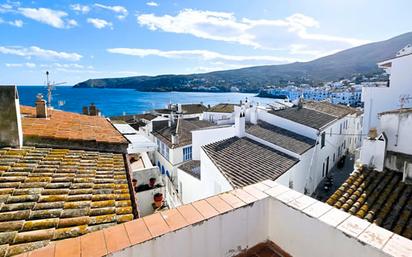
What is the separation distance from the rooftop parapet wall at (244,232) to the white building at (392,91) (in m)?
14.5

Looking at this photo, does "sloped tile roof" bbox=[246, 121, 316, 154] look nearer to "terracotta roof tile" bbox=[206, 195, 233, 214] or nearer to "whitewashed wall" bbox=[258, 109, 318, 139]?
"whitewashed wall" bbox=[258, 109, 318, 139]

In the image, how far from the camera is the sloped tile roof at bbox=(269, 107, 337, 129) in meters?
20.0

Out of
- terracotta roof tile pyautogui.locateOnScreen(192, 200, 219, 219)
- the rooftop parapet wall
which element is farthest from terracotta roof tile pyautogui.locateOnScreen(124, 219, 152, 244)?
terracotta roof tile pyautogui.locateOnScreen(192, 200, 219, 219)

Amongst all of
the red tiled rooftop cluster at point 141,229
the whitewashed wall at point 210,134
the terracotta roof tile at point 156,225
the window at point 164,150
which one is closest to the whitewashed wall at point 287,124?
the whitewashed wall at point 210,134

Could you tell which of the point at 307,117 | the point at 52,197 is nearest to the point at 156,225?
the point at 52,197

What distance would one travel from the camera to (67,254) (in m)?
2.06

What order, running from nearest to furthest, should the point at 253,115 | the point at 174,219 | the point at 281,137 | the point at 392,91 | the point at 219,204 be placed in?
the point at 174,219 < the point at 219,204 < the point at 392,91 < the point at 281,137 < the point at 253,115

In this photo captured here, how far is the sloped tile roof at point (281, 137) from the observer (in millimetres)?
16620

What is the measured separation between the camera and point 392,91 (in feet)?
48.9

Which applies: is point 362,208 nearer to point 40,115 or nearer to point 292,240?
point 292,240

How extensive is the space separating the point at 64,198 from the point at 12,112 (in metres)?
2.54

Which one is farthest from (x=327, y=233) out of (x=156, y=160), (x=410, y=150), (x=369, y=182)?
(x=156, y=160)

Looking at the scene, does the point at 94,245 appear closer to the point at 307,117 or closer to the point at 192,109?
the point at 307,117

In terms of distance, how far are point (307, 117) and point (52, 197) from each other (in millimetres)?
21010
